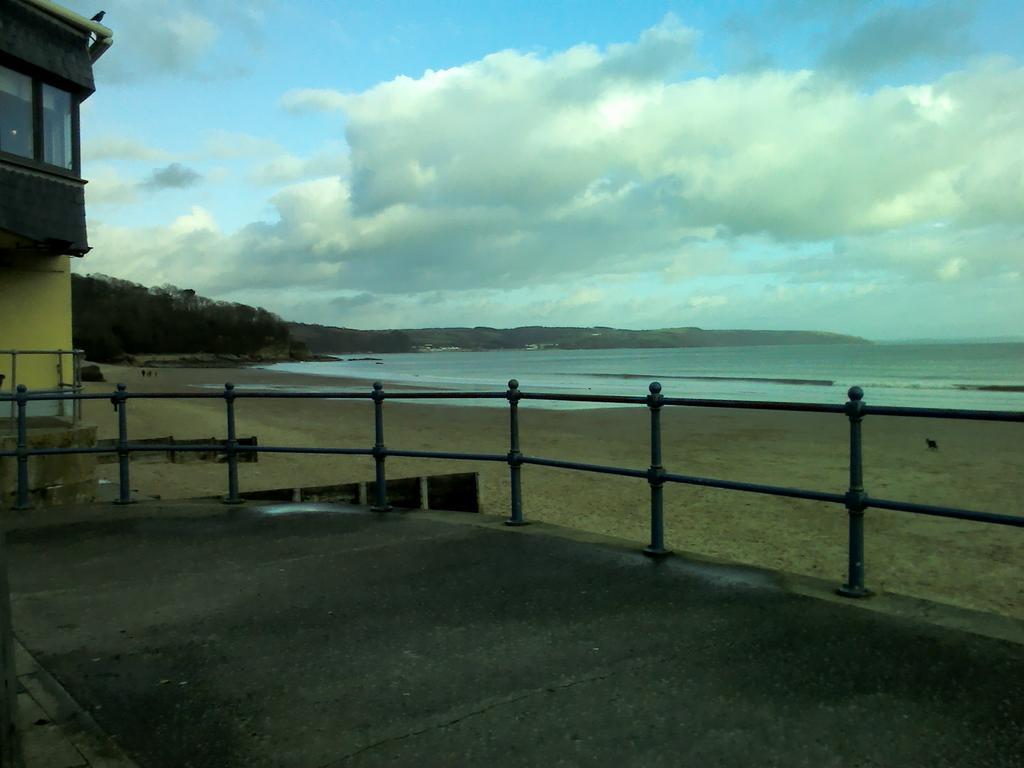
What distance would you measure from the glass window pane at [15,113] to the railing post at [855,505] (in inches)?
439

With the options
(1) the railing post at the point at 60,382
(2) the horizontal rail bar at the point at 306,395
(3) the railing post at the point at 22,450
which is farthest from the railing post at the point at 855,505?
(1) the railing post at the point at 60,382

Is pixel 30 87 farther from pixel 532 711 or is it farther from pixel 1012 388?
pixel 1012 388

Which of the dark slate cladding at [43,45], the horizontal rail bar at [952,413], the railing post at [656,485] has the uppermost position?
the dark slate cladding at [43,45]

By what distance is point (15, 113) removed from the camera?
36.9ft

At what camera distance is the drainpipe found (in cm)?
1155

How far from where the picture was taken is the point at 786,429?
78.4ft

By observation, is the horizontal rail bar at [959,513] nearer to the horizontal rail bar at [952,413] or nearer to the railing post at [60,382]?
the horizontal rail bar at [952,413]

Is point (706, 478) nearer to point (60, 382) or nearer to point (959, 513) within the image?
point (959, 513)

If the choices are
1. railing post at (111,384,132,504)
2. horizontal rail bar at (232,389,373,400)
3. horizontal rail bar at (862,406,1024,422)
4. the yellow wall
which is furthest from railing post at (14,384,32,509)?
horizontal rail bar at (862,406,1024,422)

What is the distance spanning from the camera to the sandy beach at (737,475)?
9391mm

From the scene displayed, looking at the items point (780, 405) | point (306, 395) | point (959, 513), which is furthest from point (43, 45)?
point (959, 513)

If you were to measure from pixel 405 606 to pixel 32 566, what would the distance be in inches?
107

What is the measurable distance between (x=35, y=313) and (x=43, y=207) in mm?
1618

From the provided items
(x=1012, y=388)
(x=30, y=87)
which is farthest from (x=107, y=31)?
(x=1012, y=388)
